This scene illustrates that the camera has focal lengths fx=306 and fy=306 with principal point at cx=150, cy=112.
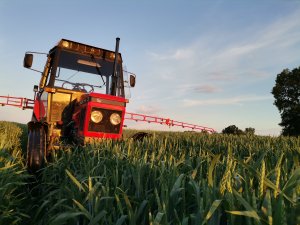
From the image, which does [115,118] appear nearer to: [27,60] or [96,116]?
[96,116]

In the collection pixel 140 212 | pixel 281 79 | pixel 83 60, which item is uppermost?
pixel 281 79

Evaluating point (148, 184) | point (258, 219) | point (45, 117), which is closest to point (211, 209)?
point (258, 219)

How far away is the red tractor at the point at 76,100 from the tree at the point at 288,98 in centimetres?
2441

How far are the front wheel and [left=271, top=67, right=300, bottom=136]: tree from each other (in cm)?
2598

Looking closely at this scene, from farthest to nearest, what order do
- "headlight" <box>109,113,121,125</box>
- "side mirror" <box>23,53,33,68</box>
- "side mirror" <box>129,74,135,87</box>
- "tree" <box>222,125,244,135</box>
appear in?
"tree" <box>222,125,244,135</box> → "side mirror" <box>129,74,135,87</box> → "side mirror" <box>23,53,33,68</box> → "headlight" <box>109,113,121,125</box>

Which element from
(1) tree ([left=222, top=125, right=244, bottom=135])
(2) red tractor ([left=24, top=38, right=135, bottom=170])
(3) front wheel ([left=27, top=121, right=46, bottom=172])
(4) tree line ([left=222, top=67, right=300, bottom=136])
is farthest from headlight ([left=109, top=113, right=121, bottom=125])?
(4) tree line ([left=222, top=67, right=300, bottom=136])

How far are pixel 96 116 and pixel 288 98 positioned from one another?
27.4 metres

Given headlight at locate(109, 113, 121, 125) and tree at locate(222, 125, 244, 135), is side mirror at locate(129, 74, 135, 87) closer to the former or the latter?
headlight at locate(109, 113, 121, 125)

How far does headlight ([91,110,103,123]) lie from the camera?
17.5 ft

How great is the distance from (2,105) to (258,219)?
56.4 feet

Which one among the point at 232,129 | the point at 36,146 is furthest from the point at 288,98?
the point at 36,146

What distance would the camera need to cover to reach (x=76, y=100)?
20.0ft

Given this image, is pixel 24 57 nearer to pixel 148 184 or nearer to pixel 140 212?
pixel 148 184

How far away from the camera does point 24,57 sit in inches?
231
